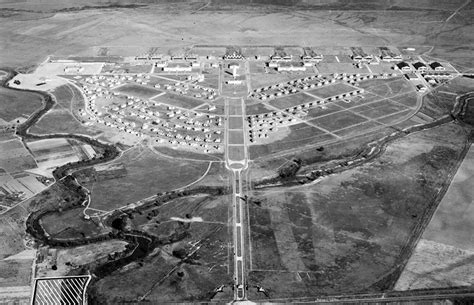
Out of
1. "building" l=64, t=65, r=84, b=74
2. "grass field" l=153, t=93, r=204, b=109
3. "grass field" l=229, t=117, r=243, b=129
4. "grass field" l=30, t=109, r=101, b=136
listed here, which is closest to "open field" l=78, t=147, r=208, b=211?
"grass field" l=30, t=109, r=101, b=136

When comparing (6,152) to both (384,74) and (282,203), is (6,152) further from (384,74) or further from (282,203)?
(384,74)

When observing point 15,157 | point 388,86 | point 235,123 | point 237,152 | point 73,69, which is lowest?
point 237,152

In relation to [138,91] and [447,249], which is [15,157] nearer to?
[138,91]

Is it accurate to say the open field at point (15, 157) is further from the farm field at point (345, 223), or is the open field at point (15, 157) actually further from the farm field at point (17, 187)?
the farm field at point (345, 223)

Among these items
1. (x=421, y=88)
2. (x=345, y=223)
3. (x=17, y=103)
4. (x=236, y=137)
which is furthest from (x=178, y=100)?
(x=421, y=88)

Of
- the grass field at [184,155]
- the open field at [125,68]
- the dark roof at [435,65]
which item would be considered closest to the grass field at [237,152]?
the grass field at [184,155]
